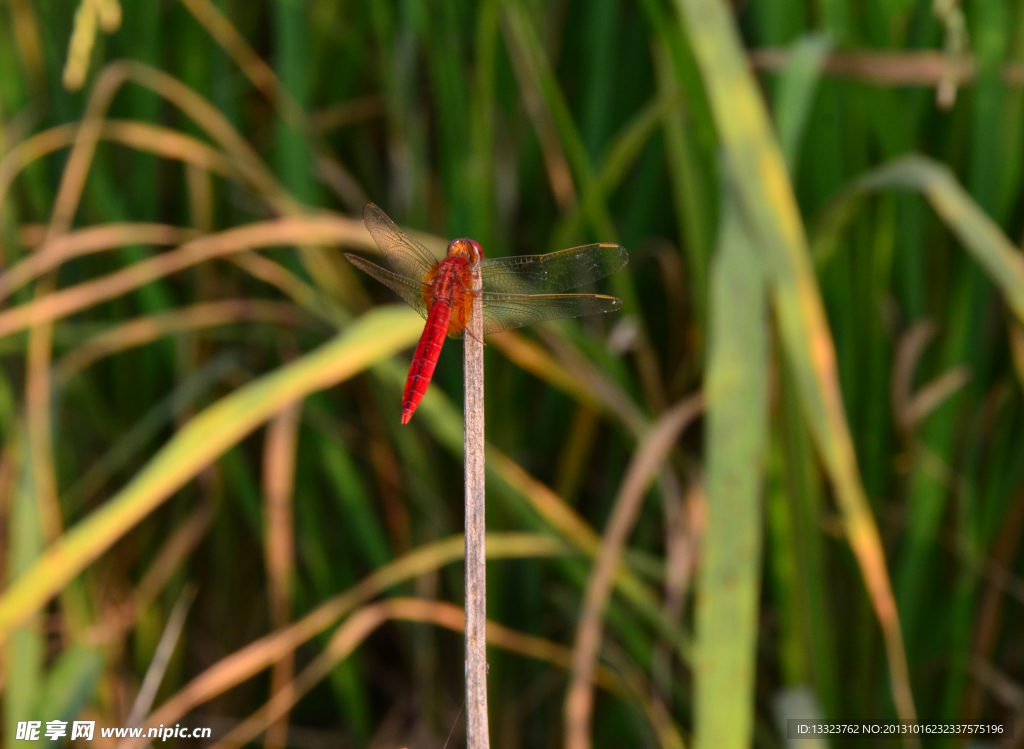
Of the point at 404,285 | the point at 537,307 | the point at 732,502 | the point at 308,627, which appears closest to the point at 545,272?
the point at 537,307

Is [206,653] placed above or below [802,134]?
below

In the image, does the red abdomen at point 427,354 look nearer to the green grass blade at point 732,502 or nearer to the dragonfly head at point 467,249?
the dragonfly head at point 467,249

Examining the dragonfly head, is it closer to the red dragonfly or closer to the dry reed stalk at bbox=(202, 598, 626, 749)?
the red dragonfly

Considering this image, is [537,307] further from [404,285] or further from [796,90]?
[796,90]

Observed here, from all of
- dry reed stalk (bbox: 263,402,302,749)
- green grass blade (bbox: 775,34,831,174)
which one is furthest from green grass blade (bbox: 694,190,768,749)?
dry reed stalk (bbox: 263,402,302,749)

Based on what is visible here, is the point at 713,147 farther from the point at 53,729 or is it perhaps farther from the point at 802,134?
the point at 53,729

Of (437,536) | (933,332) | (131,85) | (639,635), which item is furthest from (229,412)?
(933,332)

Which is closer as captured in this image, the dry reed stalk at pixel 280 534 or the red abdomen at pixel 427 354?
the red abdomen at pixel 427 354

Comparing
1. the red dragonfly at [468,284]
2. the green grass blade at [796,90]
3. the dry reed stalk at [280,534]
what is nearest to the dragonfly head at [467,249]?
the red dragonfly at [468,284]
